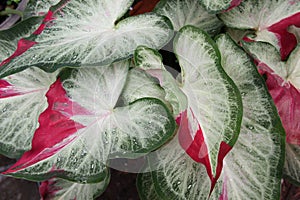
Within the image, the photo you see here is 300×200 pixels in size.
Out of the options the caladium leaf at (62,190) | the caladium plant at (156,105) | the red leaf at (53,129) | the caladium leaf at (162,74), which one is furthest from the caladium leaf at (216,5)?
the caladium leaf at (62,190)

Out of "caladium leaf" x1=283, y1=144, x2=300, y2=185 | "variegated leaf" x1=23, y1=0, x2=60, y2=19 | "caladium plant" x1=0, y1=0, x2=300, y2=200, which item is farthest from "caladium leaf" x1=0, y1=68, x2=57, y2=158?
"caladium leaf" x1=283, y1=144, x2=300, y2=185

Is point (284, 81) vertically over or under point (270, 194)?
over

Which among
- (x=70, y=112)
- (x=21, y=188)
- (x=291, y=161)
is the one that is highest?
(x=70, y=112)

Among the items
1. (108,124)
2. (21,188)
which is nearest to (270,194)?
(108,124)

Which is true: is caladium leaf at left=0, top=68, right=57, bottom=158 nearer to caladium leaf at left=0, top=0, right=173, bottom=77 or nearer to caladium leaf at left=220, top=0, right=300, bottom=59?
caladium leaf at left=0, top=0, right=173, bottom=77

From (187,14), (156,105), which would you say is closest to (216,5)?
(187,14)

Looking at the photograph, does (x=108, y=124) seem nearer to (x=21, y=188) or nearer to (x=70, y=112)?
(x=70, y=112)

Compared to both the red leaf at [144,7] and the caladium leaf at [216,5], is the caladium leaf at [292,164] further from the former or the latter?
the red leaf at [144,7]
